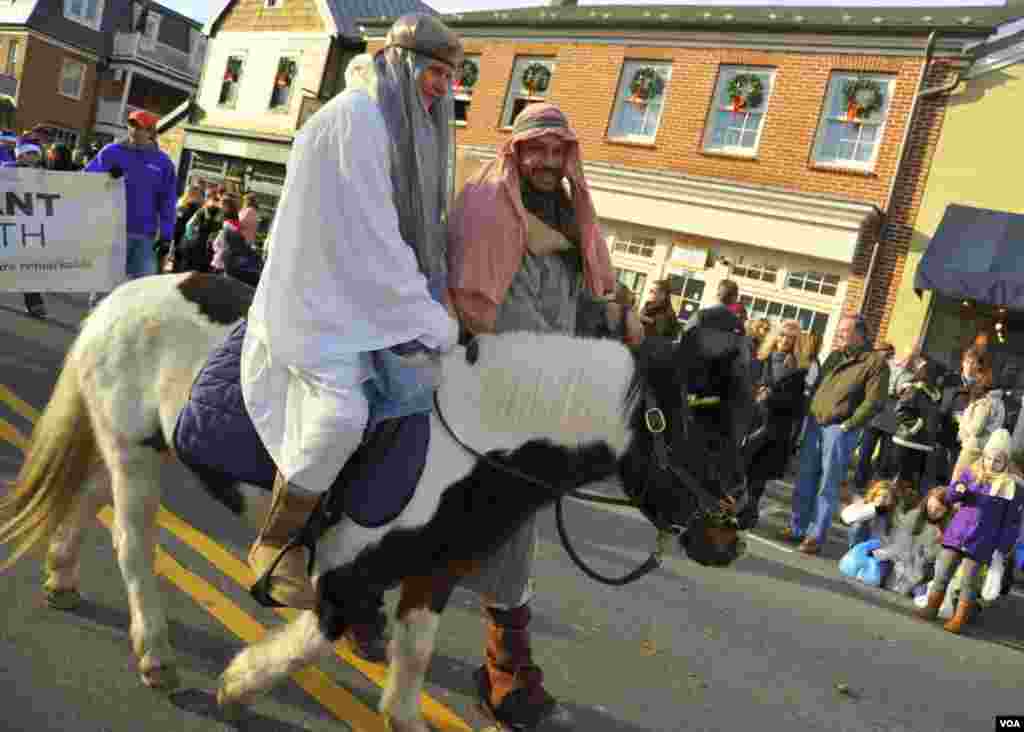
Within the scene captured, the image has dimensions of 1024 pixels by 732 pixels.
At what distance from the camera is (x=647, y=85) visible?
16.7 metres

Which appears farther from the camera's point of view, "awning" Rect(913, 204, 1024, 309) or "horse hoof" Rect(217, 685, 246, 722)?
"awning" Rect(913, 204, 1024, 309)

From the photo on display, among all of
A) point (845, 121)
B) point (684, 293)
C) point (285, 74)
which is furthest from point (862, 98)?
point (285, 74)

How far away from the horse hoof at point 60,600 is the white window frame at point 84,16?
44.3m

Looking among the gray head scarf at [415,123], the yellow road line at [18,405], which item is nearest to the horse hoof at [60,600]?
the gray head scarf at [415,123]

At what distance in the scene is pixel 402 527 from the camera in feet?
8.33

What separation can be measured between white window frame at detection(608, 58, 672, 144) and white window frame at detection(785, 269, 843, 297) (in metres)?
4.19

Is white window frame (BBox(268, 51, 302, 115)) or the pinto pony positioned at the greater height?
white window frame (BBox(268, 51, 302, 115))

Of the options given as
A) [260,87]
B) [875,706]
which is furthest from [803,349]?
[260,87]

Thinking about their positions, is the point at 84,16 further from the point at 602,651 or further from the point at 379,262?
the point at 379,262

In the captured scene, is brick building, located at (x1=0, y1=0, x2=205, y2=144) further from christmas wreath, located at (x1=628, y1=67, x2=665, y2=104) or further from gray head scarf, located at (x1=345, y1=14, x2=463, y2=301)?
gray head scarf, located at (x1=345, y1=14, x2=463, y2=301)

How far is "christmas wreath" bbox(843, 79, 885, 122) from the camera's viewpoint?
551 inches

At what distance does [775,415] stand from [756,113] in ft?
31.9

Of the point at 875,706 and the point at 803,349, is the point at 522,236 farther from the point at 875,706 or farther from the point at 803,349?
the point at 803,349

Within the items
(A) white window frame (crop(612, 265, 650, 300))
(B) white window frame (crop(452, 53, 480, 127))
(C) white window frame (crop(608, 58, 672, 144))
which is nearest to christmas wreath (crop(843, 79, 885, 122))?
(C) white window frame (crop(608, 58, 672, 144))
